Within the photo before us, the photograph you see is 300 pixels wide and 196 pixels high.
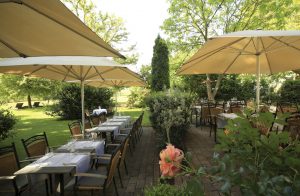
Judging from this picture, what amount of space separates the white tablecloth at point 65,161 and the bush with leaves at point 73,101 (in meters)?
12.5

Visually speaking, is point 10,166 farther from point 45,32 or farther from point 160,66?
point 160,66

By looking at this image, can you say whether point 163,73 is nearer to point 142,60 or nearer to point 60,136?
point 60,136

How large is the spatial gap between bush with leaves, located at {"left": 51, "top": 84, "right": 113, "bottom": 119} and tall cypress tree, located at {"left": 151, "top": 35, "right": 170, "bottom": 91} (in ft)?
12.6

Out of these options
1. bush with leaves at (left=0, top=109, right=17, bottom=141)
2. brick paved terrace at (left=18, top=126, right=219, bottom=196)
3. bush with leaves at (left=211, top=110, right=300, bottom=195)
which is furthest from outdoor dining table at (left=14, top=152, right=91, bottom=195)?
bush with leaves at (left=0, top=109, right=17, bottom=141)

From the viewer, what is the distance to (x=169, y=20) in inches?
722

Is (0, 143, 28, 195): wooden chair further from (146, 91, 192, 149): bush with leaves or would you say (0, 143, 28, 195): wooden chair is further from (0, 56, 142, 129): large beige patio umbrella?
(146, 91, 192, 149): bush with leaves

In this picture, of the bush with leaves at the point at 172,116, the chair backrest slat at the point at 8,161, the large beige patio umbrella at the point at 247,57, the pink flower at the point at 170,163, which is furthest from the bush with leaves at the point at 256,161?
the bush with leaves at the point at 172,116

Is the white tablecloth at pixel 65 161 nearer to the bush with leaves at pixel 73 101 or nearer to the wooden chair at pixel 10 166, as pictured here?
the wooden chair at pixel 10 166

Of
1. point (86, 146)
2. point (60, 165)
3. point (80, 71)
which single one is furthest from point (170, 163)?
point (80, 71)

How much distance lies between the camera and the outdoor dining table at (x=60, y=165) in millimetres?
3590

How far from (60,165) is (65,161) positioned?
0.20 metres

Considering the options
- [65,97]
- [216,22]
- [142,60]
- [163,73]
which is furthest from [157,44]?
[142,60]

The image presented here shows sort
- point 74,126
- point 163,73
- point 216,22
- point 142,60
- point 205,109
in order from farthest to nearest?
point 142,60 → point 216,22 → point 163,73 → point 205,109 → point 74,126

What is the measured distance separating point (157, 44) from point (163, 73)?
5.80 ft
